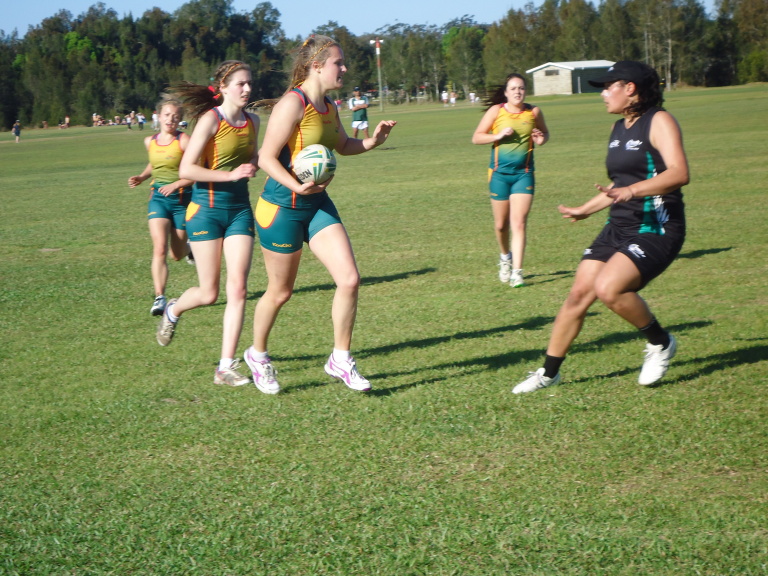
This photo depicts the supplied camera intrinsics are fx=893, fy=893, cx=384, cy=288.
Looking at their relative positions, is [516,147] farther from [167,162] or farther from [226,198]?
[226,198]

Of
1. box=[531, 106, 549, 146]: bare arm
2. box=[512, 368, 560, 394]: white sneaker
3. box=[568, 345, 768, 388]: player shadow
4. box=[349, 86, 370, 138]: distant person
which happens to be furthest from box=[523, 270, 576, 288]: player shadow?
box=[349, 86, 370, 138]: distant person

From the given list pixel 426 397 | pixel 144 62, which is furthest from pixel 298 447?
pixel 144 62

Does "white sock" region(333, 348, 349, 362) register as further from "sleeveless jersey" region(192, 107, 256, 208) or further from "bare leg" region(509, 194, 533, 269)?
"bare leg" region(509, 194, 533, 269)

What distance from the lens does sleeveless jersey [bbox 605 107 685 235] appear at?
559 centimetres

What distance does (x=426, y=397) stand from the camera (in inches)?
239

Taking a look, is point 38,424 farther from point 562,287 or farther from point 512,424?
point 562,287

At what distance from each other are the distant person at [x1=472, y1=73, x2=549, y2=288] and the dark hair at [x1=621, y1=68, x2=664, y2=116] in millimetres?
4021

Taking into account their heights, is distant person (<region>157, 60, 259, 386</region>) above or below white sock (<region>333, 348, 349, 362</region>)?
above

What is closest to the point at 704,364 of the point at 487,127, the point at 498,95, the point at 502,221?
the point at 502,221

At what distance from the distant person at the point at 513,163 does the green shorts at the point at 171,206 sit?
3275 millimetres

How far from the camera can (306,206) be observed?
5.99 m

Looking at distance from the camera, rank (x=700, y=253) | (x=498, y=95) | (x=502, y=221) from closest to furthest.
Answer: (x=502, y=221) < (x=498, y=95) < (x=700, y=253)

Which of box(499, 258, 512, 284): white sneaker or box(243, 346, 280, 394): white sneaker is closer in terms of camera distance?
box(243, 346, 280, 394): white sneaker

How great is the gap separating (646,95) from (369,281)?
213 inches
